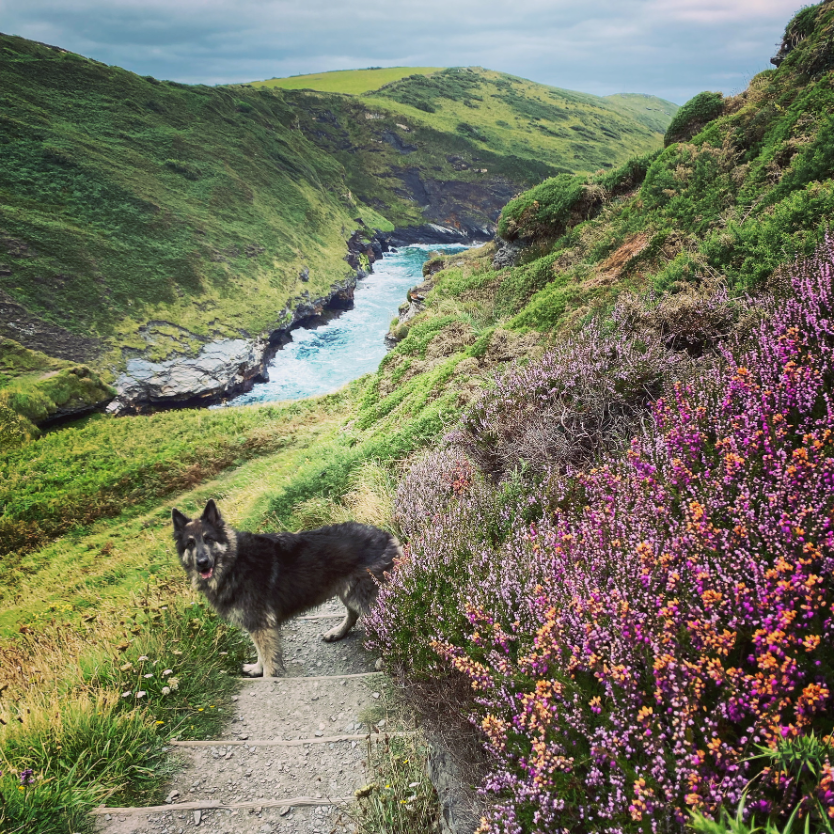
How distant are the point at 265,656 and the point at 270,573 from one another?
2.66ft

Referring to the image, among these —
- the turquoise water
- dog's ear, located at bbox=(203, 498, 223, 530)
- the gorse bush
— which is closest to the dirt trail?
the gorse bush

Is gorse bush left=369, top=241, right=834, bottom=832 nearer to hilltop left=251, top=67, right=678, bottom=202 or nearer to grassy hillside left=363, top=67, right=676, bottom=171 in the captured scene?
hilltop left=251, top=67, right=678, bottom=202

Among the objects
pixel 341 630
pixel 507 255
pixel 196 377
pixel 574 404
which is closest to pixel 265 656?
pixel 341 630

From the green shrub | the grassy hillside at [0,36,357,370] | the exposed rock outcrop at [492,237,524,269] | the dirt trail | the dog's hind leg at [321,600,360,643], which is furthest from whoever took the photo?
the grassy hillside at [0,36,357,370]

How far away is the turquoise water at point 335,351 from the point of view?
48.9 metres

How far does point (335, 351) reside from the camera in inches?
2261

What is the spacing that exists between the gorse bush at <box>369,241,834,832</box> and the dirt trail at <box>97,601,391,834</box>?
2.79 feet

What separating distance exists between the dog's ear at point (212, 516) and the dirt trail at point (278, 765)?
1585 mm

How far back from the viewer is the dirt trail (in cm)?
296

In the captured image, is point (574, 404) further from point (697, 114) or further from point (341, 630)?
point (697, 114)

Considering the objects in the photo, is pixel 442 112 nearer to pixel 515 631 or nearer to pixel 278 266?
pixel 278 266

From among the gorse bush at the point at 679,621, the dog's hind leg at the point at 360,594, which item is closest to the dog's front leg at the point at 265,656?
the dog's hind leg at the point at 360,594

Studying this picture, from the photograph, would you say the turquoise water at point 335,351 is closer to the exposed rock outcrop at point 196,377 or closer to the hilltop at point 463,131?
the exposed rock outcrop at point 196,377

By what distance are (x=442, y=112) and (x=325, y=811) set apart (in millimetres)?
192826
